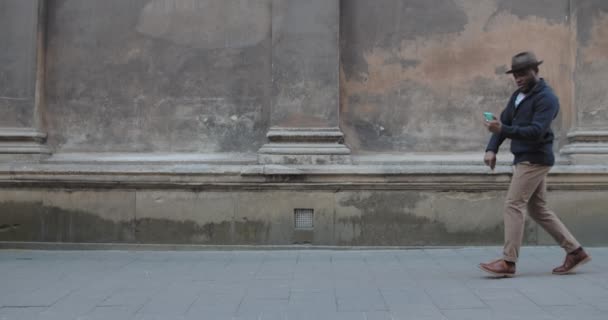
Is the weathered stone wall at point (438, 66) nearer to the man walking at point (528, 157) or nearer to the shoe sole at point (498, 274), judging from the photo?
the man walking at point (528, 157)

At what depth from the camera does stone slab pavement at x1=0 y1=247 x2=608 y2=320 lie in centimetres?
363

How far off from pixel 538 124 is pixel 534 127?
2.2 inches

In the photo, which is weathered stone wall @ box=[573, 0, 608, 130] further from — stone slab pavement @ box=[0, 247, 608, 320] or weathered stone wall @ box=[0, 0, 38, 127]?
weathered stone wall @ box=[0, 0, 38, 127]

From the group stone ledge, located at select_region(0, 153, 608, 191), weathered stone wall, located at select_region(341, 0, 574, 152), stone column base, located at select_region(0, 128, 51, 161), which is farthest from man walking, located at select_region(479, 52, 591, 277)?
stone column base, located at select_region(0, 128, 51, 161)

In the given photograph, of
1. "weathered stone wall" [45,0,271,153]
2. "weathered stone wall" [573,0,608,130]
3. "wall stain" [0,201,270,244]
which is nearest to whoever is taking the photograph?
"wall stain" [0,201,270,244]

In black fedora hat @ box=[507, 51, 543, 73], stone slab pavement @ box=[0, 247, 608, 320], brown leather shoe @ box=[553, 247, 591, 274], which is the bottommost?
stone slab pavement @ box=[0, 247, 608, 320]

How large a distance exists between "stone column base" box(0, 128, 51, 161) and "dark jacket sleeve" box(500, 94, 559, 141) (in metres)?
5.31

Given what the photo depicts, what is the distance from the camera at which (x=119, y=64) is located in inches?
267

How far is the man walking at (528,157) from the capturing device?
4426 mm

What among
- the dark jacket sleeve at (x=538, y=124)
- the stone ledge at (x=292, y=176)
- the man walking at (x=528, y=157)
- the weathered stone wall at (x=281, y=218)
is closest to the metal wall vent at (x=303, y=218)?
the weathered stone wall at (x=281, y=218)

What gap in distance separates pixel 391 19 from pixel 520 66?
250 centimetres

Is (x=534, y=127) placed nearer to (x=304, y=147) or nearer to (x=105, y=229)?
(x=304, y=147)

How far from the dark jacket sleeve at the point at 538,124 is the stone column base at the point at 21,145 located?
17.4ft

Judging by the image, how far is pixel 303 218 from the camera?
620 cm
